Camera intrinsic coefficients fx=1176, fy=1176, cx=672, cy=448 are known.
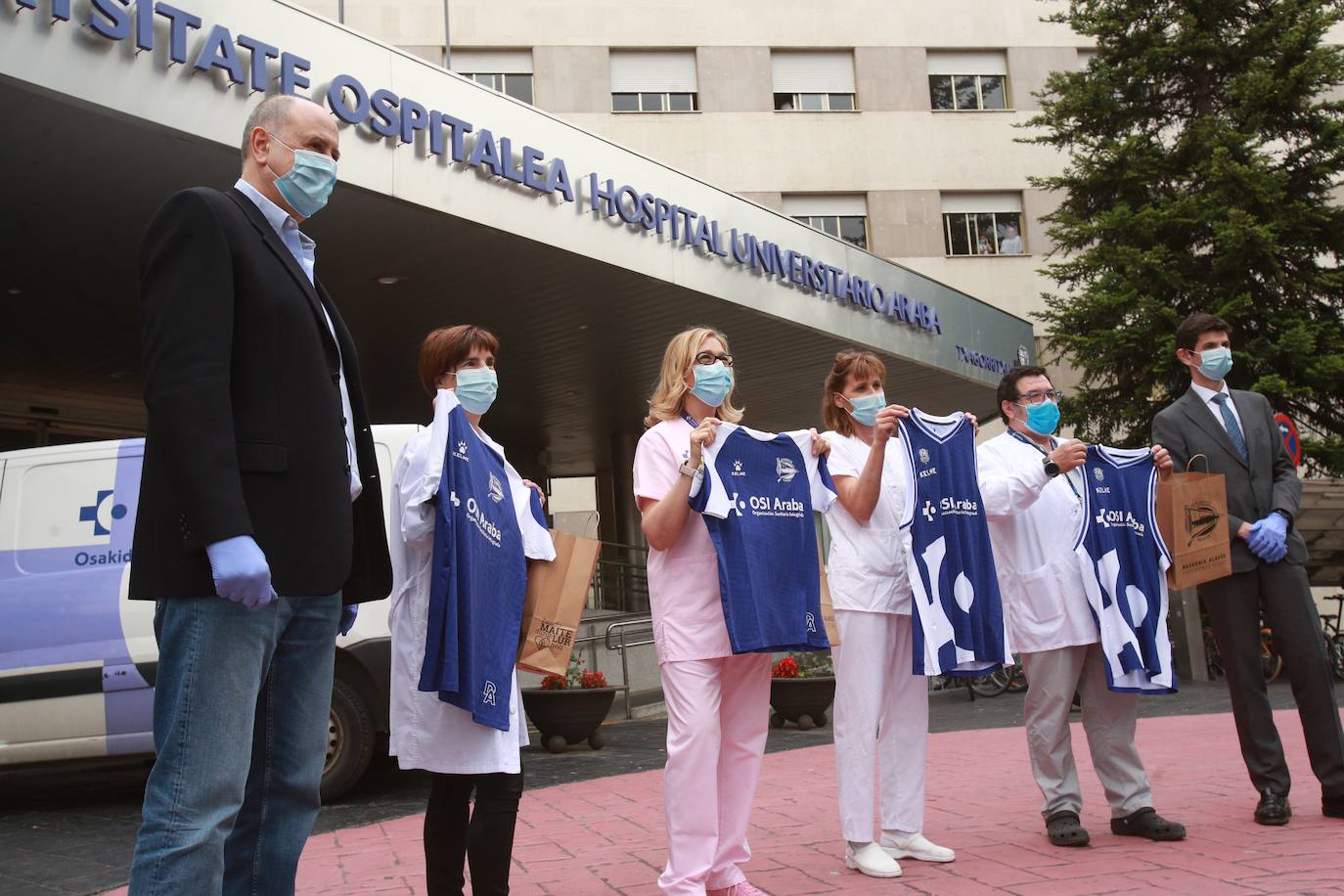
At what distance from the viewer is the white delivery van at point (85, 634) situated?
7.14m

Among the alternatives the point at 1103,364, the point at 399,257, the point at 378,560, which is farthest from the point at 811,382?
the point at 378,560

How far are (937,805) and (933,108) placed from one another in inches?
997

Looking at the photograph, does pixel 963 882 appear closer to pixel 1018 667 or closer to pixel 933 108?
pixel 1018 667

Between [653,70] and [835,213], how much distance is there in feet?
18.0

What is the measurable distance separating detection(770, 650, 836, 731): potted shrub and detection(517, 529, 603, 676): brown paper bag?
732 cm

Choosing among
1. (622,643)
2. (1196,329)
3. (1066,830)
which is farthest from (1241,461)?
(622,643)

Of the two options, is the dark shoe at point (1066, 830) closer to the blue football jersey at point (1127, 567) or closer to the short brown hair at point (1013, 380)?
the blue football jersey at point (1127, 567)

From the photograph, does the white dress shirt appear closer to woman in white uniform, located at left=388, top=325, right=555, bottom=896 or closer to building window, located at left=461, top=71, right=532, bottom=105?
woman in white uniform, located at left=388, top=325, right=555, bottom=896

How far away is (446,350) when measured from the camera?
13.8 ft

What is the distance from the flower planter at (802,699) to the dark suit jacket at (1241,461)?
19.9ft

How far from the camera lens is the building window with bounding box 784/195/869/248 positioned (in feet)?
91.7

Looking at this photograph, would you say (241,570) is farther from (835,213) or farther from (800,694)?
(835,213)

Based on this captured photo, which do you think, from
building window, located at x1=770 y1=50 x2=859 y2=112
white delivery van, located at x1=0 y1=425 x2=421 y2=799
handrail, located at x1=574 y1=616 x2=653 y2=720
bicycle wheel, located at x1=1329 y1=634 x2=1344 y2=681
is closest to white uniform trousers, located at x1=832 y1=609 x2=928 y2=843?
white delivery van, located at x1=0 y1=425 x2=421 y2=799

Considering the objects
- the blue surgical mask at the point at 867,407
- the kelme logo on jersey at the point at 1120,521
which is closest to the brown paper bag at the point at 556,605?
the blue surgical mask at the point at 867,407
